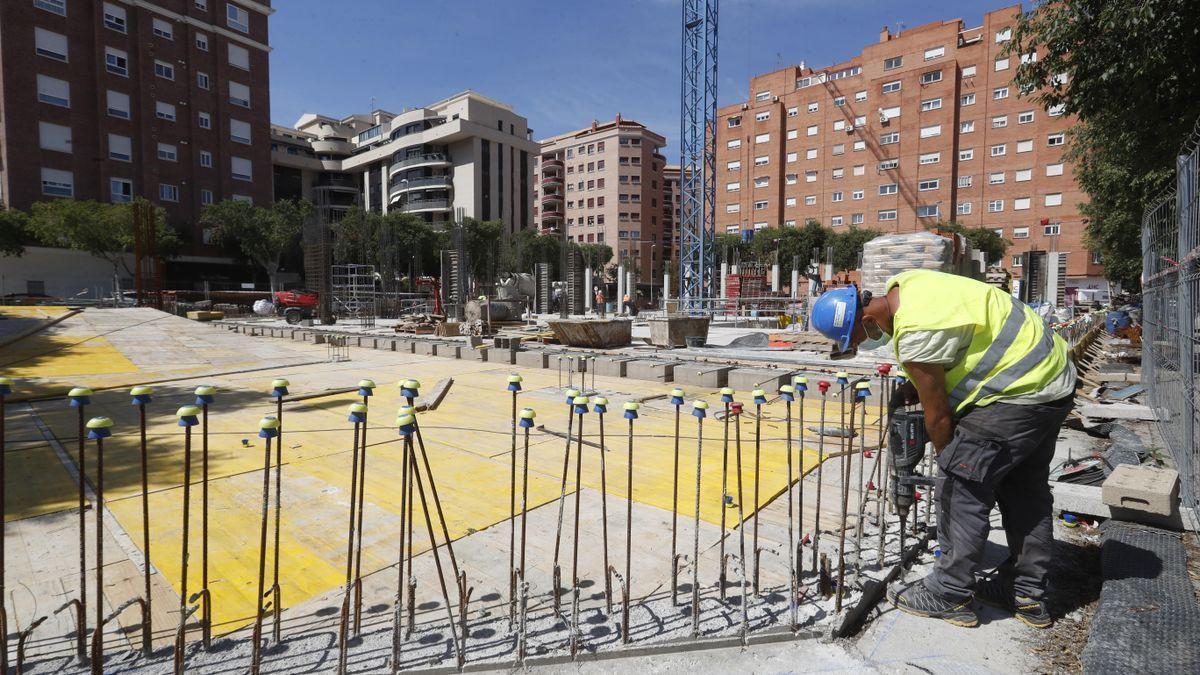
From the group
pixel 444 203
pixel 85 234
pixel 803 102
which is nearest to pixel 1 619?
pixel 85 234

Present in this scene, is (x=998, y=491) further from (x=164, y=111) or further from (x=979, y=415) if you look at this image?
(x=164, y=111)

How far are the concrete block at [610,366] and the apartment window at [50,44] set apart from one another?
44529mm

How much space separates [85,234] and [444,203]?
36.4 metres

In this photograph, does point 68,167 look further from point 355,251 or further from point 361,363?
point 361,363

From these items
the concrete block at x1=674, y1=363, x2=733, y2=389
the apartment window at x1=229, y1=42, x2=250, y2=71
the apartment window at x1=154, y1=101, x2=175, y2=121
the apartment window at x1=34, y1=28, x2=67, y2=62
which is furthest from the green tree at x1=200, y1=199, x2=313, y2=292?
the concrete block at x1=674, y1=363, x2=733, y2=389

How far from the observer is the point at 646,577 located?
125 inches

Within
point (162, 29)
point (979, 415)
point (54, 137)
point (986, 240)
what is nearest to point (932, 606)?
point (979, 415)

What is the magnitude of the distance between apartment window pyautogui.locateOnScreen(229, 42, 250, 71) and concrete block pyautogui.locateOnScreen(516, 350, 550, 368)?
4589 centimetres

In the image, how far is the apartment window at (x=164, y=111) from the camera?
4034cm

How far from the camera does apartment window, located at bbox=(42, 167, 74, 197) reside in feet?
118

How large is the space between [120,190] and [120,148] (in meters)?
2.67

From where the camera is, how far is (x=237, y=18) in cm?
4503

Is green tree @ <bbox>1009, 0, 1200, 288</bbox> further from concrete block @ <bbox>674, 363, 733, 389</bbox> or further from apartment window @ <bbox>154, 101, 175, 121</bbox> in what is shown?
apartment window @ <bbox>154, 101, 175, 121</bbox>

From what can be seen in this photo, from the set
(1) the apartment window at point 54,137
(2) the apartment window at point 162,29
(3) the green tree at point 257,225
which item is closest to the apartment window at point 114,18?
(2) the apartment window at point 162,29
